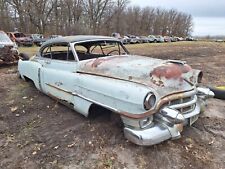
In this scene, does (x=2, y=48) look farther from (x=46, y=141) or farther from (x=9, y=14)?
(x=9, y=14)

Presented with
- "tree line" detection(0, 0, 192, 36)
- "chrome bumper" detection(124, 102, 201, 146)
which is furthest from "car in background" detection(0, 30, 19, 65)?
"tree line" detection(0, 0, 192, 36)

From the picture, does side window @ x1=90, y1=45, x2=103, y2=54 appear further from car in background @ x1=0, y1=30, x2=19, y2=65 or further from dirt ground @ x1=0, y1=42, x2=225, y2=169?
car in background @ x1=0, y1=30, x2=19, y2=65

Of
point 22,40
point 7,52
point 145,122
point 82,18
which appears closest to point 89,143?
point 145,122

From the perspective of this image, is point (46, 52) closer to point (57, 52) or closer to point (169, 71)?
point (57, 52)

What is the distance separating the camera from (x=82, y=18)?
50312 mm

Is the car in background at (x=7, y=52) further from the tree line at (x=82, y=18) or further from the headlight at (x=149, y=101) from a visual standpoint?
the tree line at (x=82, y=18)

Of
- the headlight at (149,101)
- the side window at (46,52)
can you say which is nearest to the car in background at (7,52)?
the side window at (46,52)

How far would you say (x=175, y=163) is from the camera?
3.54 metres

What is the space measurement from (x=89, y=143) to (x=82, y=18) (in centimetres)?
4849

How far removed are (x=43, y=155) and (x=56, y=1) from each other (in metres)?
44.3

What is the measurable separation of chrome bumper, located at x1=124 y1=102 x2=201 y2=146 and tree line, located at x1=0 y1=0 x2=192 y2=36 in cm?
4035

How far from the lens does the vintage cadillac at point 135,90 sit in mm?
3629

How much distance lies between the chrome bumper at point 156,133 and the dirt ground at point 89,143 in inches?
10.3

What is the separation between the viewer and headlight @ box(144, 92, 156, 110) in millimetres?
3574
